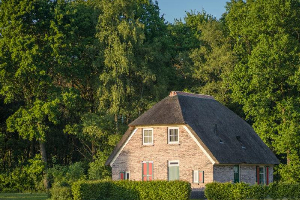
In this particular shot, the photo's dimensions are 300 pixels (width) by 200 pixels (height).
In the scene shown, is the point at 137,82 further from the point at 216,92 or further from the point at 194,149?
the point at 194,149

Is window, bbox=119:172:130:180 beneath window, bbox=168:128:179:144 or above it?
beneath

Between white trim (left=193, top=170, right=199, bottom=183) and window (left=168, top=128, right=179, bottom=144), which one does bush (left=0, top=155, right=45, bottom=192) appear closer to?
window (left=168, top=128, right=179, bottom=144)

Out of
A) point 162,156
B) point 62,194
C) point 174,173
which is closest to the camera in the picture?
point 62,194

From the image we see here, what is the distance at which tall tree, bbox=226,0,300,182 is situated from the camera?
62156 mm

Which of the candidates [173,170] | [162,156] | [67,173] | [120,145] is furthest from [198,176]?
[67,173]

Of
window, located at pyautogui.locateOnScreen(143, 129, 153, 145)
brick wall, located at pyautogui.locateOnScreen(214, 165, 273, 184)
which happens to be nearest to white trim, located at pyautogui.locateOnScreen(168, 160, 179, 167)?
window, located at pyautogui.locateOnScreen(143, 129, 153, 145)

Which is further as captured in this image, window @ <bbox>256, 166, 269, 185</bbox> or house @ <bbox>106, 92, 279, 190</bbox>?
window @ <bbox>256, 166, 269, 185</bbox>

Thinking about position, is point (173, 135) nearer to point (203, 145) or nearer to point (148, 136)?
point (148, 136)

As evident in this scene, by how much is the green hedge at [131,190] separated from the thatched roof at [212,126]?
10.5 meters

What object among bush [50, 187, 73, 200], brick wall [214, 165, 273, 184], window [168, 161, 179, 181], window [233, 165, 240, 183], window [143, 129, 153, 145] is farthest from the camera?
window [143, 129, 153, 145]

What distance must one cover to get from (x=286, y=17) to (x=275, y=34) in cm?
208

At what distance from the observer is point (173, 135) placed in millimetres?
55406

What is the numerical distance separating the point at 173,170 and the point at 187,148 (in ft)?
7.81

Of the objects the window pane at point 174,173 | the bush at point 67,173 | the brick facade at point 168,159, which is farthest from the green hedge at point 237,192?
the bush at point 67,173
